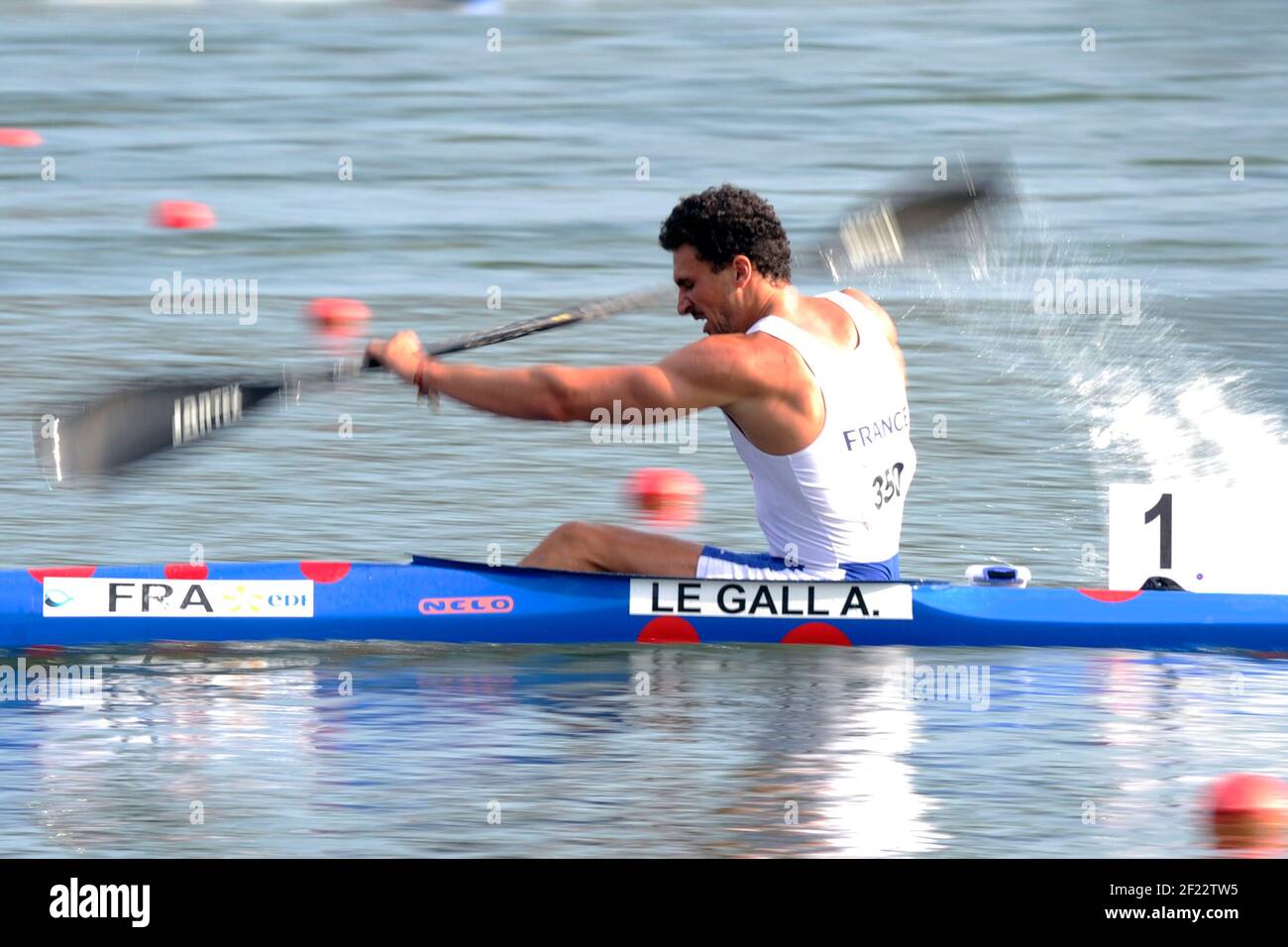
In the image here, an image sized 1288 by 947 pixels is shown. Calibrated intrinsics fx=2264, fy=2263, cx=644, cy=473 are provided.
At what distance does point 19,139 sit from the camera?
54.0 ft

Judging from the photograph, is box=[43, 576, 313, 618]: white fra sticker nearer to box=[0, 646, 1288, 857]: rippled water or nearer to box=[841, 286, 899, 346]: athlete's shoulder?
box=[0, 646, 1288, 857]: rippled water

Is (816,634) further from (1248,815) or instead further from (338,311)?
(338,311)

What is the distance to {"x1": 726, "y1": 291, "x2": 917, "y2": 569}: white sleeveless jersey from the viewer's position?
633cm

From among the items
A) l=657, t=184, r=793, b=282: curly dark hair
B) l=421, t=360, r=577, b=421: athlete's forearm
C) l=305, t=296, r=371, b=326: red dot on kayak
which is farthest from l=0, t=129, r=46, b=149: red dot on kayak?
l=657, t=184, r=793, b=282: curly dark hair

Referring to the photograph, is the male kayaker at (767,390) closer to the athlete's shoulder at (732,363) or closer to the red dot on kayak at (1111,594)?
the athlete's shoulder at (732,363)

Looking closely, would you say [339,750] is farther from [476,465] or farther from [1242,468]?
[1242,468]

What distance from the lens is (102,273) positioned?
12.7 m

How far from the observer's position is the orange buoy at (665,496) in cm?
880

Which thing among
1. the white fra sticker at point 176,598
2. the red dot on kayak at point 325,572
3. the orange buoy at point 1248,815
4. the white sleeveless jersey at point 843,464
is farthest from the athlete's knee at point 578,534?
the orange buoy at point 1248,815

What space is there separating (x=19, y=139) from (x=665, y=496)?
9.22m

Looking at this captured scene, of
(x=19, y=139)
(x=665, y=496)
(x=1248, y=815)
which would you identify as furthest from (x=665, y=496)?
(x=19, y=139)

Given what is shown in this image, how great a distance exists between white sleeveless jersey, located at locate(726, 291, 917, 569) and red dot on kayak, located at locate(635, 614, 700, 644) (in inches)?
13.9
